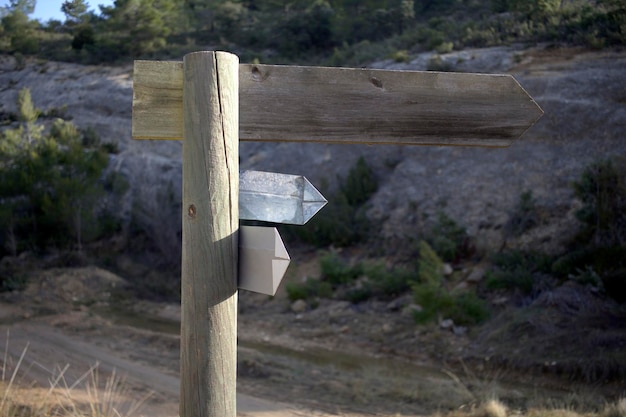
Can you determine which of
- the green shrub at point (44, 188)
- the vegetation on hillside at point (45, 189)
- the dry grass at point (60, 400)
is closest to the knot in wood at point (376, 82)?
the dry grass at point (60, 400)

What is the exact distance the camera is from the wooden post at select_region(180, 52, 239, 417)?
2287 mm

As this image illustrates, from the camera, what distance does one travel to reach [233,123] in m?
2.37

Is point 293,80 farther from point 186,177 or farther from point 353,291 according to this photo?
point 353,291

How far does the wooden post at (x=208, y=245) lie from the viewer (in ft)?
7.50

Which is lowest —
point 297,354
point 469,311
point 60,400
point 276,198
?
point 297,354

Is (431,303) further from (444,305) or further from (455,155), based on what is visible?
(455,155)

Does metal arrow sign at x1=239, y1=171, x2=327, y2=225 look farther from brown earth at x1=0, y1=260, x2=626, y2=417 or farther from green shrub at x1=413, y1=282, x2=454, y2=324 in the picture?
green shrub at x1=413, y1=282, x2=454, y2=324

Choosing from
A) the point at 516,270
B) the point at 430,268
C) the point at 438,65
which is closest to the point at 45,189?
the point at 430,268

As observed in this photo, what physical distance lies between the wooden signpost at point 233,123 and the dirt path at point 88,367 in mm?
4834

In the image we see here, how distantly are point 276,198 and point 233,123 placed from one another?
0.31m

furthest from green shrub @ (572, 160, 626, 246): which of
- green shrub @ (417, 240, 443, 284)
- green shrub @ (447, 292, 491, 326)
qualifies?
green shrub @ (417, 240, 443, 284)

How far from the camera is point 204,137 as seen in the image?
2.31 meters

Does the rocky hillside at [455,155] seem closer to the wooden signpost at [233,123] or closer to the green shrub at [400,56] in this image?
the green shrub at [400,56]

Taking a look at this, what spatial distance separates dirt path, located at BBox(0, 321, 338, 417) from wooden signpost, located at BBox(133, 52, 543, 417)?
483cm
